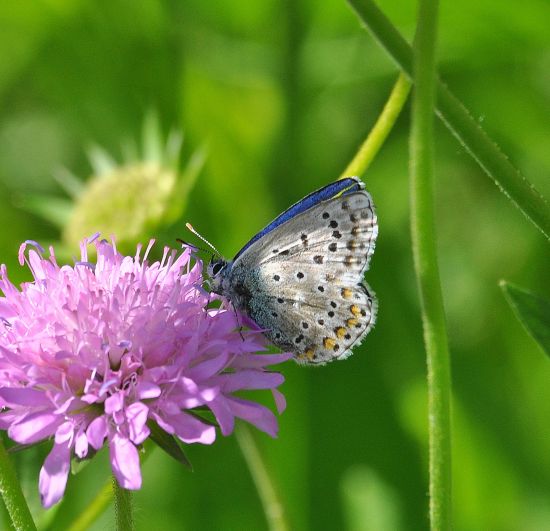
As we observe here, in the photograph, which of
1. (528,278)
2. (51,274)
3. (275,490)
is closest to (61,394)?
(51,274)

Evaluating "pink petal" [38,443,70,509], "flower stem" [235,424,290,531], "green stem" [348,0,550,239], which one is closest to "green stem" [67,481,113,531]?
"flower stem" [235,424,290,531]

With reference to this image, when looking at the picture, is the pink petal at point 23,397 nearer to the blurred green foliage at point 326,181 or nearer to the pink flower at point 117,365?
the pink flower at point 117,365

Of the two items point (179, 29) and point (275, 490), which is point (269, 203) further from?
point (275, 490)

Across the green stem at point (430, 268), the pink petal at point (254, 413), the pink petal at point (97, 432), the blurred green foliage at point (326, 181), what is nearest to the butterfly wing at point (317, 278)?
the green stem at point (430, 268)

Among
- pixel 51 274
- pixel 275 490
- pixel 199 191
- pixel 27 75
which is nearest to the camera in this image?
pixel 51 274

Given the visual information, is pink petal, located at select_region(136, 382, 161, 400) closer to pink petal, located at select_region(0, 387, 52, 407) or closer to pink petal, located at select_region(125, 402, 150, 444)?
pink petal, located at select_region(125, 402, 150, 444)

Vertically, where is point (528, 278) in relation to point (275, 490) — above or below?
above
